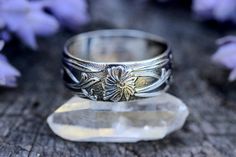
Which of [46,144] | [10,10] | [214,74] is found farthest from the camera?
[214,74]

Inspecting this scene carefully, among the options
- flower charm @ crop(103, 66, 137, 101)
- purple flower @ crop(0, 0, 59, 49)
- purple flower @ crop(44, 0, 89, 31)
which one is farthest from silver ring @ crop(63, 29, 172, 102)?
purple flower @ crop(44, 0, 89, 31)

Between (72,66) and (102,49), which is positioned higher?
(72,66)

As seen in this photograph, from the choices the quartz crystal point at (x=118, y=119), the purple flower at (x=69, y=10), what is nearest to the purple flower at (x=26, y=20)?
the purple flower at (x=69, y=10)

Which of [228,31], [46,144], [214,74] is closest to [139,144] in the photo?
[46,144]

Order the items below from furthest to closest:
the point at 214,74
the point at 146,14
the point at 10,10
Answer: the point at 146,14
the point at 214,74
the point at 10,10

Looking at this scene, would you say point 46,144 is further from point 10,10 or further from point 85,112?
point 10,10

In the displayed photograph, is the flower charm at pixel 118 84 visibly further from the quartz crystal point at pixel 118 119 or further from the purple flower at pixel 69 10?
the purple flower at pixel 69 10
